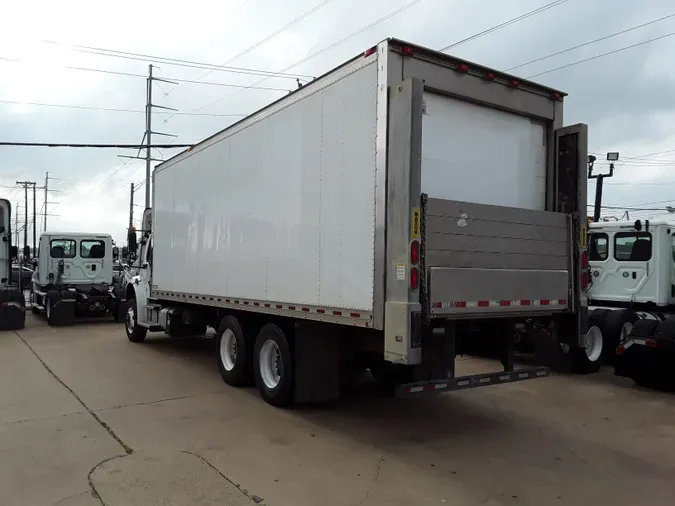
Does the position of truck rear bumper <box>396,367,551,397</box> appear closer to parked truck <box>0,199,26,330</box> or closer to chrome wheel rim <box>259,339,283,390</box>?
chrome wheel rim <box>259,339,283,390</box>

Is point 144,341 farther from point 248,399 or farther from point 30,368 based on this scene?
point 248,399

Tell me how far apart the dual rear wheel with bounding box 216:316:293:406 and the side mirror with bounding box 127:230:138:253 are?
5231 mm

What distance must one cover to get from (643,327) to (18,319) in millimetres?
14534

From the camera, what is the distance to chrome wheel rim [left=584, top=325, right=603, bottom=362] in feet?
32.1

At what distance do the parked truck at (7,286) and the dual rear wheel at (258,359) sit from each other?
9153mm

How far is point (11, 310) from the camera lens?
14.6m

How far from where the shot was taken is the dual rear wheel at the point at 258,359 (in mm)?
6613

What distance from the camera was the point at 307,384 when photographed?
6445 mm

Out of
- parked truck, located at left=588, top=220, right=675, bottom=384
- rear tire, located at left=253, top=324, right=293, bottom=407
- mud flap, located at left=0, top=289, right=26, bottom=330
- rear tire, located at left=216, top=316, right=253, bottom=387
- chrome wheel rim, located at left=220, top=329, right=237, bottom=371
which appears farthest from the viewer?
mud flap, located at left=0, top=289, right=26, bottom=330

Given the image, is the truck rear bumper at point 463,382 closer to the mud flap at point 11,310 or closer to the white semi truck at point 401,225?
the white semi truck at point 401,225

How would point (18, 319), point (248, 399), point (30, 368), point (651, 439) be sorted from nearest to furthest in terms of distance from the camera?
1. point (651, 439)
2. point (248, 399)
3. point (30, 368)
4. point (18, 319)

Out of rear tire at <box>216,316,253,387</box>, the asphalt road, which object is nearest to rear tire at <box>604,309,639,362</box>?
the asphalt road

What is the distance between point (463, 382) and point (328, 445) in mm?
1484

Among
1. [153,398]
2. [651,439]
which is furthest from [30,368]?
[651,439]
